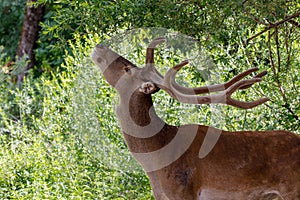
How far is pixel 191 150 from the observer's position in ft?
7.62

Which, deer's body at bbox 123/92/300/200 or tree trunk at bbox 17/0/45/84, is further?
tree trunk at bbox 17/0/45/84

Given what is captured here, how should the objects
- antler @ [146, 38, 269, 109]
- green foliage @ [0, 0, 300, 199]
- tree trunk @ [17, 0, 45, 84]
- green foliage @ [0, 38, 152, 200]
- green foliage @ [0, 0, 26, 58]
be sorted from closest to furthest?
antler @ [146, 38, 269, 109]
green foliage @ [0, 0, 300, 199]
green foliage @ [0, 38, 152, 200]
tree trunk @ [17, 0, 45, 84]
green foliage @ [0, 0, 26, 58]

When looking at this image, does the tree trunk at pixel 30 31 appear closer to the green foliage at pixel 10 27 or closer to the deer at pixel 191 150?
the green foliage at pixel 10 27

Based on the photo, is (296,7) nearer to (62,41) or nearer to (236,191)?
(62,41)

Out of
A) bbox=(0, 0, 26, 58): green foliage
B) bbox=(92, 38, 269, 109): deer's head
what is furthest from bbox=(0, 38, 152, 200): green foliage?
bbox=(0, 0, 26, 58): green foliage

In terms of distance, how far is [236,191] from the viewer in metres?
2.32

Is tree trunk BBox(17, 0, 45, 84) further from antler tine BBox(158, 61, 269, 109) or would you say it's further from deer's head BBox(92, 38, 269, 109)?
antler tine BBox(158, 61, 269, 109)

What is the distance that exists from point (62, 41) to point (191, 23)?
24.1 inches

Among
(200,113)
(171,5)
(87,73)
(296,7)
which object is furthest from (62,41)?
(296,7)

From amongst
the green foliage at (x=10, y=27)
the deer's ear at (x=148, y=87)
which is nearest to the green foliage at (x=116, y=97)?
the deer's ear at (x=148, y=87)

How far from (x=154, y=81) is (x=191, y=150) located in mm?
266

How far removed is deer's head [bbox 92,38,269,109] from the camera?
2.22m

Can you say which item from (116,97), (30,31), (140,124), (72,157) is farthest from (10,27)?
(140,124)

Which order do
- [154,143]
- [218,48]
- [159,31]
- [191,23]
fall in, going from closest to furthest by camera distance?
[154,143] → [159,31] → [191,23] → [218,48]
